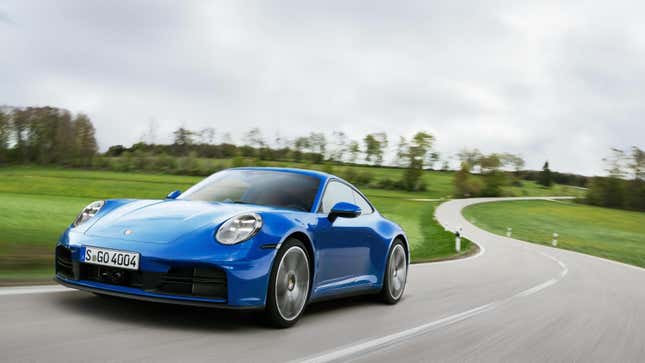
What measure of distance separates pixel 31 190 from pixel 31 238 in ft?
151

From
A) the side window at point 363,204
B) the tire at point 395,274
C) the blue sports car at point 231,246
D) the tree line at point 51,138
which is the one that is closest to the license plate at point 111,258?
the blue sports car at point 231,246

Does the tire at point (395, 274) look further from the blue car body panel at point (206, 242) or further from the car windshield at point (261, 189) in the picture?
the car windshield at point (261, 189)

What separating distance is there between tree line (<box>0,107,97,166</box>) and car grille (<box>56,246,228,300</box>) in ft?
262

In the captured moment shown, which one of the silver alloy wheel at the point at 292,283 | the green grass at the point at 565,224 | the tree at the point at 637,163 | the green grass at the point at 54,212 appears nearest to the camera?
the silver alloy wheel at the point at 292,283

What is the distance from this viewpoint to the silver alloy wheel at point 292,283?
5211 millimetres

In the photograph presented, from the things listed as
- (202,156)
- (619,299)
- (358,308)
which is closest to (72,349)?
(358,308)

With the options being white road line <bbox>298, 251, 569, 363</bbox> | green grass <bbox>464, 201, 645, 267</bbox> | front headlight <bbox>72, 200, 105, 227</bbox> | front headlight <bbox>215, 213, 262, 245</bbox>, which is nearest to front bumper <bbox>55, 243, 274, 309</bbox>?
front headlight <bbox>215, 213, 262, 245</bbox>

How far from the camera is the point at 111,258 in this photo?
15.4 feet

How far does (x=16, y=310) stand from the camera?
4844mm

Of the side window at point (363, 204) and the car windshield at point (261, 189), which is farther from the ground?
the car windshield at point (261, 189)

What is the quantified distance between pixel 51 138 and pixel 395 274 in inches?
3441

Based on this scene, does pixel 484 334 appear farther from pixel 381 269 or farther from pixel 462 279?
pixel 462 279

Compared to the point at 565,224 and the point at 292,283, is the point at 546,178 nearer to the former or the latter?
the point at 565,224

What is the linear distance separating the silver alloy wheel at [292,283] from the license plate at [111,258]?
1084 mm
